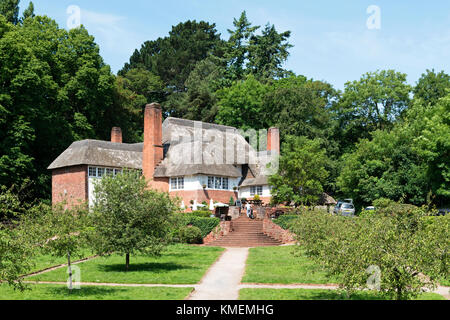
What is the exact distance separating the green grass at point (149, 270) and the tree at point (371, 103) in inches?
1328

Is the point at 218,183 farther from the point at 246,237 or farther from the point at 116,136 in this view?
the point at 116,136

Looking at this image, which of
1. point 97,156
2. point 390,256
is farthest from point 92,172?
point 390,256

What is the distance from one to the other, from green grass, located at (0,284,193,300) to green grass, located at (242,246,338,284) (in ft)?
13.4

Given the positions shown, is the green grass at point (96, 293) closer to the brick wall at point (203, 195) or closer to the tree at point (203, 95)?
the brick wall at point (203, 195)

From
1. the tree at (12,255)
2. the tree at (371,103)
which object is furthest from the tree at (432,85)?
the tree at (12,255)

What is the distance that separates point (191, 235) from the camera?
126ft

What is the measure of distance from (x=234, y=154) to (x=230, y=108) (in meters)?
13.0

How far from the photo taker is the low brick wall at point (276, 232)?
128 feet

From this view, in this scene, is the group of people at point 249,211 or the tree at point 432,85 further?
the tree at point 432,85

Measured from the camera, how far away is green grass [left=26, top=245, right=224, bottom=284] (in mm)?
21250

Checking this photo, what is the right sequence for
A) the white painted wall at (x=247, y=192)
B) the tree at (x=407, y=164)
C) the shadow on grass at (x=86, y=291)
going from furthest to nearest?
the white painted wall at (x=247, y=192), the tree at (x=407, y=164), the shadow on grass at (x=86, y=291)

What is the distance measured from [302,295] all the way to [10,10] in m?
59.4

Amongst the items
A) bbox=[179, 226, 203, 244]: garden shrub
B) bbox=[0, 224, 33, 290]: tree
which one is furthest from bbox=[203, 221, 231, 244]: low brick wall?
bbox=[0, 224, 33, 290]: tree

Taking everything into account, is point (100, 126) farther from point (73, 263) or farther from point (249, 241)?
point (73, 263)
